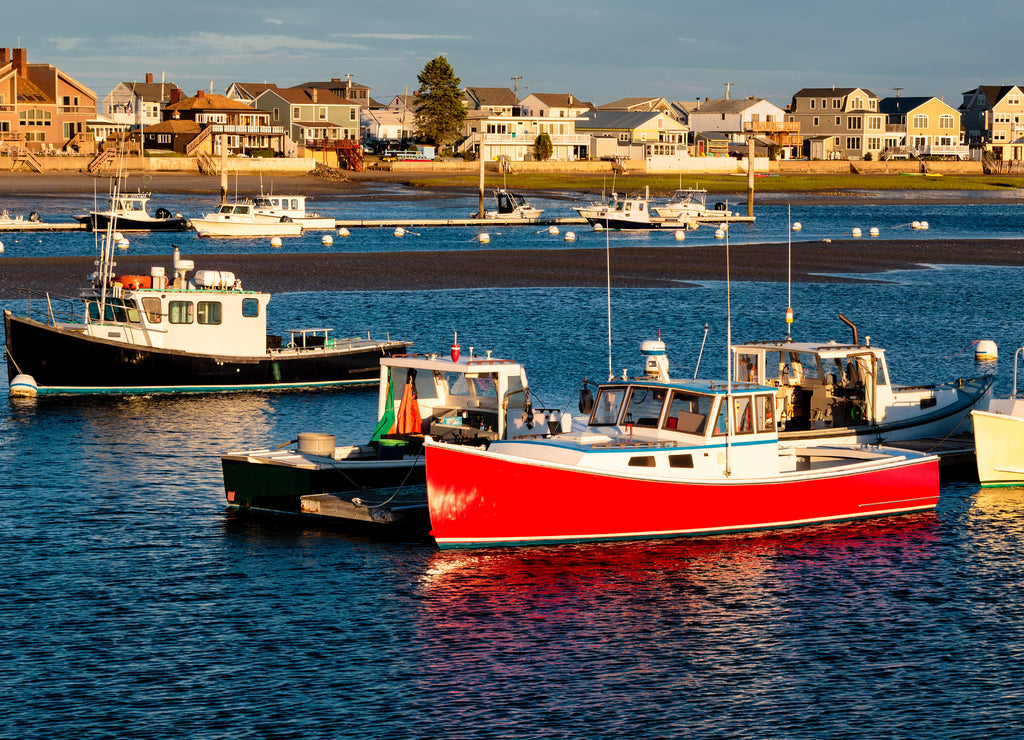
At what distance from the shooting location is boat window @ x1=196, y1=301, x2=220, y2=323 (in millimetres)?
44406

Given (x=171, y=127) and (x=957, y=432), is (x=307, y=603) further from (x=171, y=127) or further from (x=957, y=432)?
(x=171, y=127)

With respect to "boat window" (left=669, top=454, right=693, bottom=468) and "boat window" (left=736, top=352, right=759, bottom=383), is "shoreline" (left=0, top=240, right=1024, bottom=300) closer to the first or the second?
"boat window" (left=736, top=352, right=759, bottom=383)

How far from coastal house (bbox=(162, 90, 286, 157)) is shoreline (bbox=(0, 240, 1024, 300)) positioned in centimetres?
8753

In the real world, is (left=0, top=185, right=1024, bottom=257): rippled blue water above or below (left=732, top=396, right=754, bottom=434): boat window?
above

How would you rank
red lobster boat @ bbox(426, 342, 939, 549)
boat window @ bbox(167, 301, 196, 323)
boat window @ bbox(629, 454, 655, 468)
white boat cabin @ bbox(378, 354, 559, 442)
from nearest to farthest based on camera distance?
1. red lobster boat @ bbox(426, 342, 939, 549)
2. boat window @ bbox(629, 454, 655, 468)
3. white boat cabin @ bbox(378, 354, 559, 442)
4. boat window @ bbox(167, 301, 196, 323)

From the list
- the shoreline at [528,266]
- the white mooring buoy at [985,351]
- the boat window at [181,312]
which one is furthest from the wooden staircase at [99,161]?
the white mooring buoy at [985,351]

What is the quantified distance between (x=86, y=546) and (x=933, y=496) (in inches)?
692

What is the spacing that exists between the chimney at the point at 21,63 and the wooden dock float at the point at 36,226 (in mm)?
81674

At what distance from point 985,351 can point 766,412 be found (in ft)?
80.7

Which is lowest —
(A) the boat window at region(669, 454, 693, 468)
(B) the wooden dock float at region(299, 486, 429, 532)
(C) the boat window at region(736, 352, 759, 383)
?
(B) the wooden dock float at region(299, 486, 429, 532)

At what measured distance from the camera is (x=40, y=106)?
17812 cm

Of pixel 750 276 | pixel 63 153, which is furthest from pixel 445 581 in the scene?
pixel 63 153

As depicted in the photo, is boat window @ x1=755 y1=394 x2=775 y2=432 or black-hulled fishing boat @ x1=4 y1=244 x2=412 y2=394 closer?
boat window @ x1=755 y1=394 x2=775 y2=432

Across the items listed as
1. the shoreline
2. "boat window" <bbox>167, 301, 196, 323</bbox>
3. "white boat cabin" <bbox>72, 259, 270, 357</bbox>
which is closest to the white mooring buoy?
"white boat cabin" <bbox>72, 259, 270, 357</bbox>
